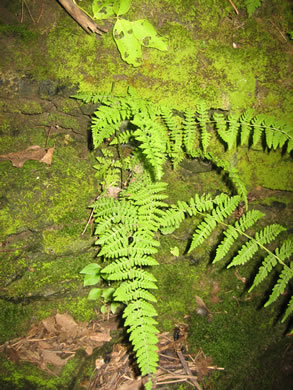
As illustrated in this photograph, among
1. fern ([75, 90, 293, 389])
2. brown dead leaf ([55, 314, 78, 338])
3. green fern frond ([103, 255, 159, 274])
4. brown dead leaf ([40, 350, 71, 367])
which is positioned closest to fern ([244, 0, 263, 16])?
fern ([75, 90, 293, 389])

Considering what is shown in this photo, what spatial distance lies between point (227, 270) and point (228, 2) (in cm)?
328

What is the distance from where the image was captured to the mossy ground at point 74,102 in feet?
8.39

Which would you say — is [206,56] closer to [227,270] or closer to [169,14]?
[169,14]

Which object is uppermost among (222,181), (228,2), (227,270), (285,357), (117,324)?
(228,2)

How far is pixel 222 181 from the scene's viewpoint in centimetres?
319

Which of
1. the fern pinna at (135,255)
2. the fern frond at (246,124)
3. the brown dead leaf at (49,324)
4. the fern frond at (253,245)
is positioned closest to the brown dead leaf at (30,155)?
the fern pinna at (135,255)

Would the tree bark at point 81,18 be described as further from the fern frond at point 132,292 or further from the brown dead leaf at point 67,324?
the brown dead leaf at point 67,324

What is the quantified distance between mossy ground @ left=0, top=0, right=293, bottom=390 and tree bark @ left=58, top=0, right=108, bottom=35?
7cm

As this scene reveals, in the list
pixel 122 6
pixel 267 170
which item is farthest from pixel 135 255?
pixel 122 6

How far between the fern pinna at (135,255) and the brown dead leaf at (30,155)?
81cm

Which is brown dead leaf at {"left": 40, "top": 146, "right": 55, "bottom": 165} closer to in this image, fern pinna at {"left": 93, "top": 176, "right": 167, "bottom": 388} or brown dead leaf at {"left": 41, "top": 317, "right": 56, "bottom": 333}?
fern pinna at {"left": 93, "top": 176, "right": 167, "bottom": 388}

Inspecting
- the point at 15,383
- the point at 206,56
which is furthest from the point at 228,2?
the point at 15,383

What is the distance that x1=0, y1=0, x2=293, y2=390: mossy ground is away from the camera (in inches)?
101

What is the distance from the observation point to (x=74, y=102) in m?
2.73
